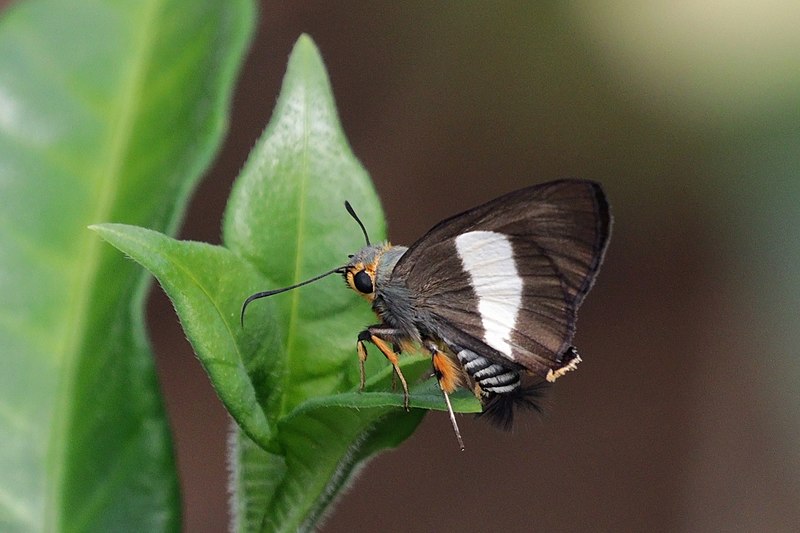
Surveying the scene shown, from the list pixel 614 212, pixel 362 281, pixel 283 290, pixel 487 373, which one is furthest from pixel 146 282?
pixel 614 212

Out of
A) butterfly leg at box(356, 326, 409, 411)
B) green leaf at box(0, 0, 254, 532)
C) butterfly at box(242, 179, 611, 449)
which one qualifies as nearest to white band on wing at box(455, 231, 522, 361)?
butterfly at box(242, 179, 611, 449)

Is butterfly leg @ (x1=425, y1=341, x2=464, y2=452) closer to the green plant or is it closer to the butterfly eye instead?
the green plant

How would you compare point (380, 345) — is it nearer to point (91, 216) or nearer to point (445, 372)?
point (445, 372)

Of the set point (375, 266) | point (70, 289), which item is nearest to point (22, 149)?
point (70, 289)

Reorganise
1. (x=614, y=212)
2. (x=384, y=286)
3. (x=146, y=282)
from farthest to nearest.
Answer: (x=614, y=212) < (x=384, y=286) < (x=146, y=282)

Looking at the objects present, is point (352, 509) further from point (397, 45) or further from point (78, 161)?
point (78, 161)

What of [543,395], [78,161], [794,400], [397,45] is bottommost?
[794,400]
